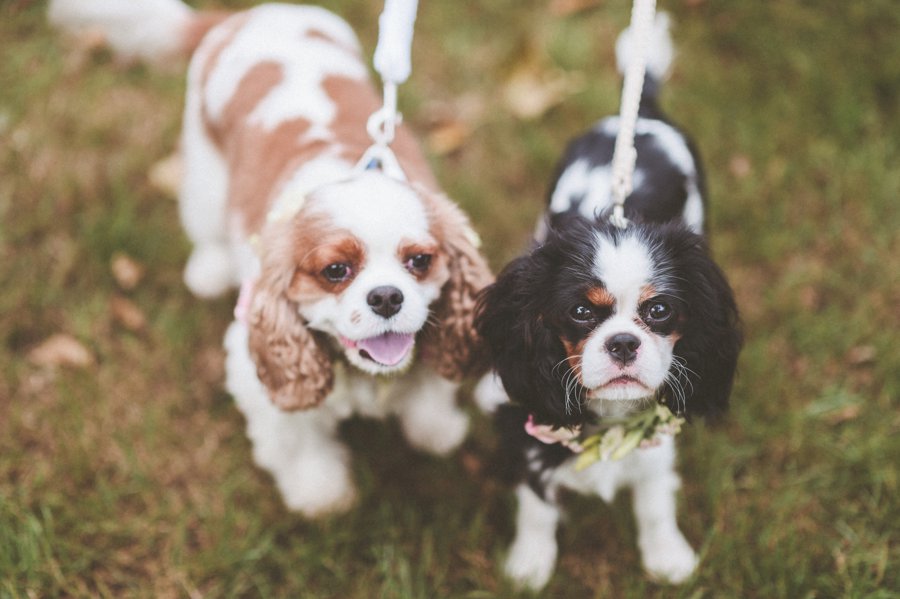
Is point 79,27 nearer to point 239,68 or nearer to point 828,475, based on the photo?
point 239,68

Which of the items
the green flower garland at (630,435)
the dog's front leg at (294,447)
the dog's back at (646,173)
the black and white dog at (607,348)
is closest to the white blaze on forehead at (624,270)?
the black and white dog at (607,348)

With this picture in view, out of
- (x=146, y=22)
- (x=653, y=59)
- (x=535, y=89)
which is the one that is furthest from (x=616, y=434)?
(x=146, y=22)

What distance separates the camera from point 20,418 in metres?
2.68

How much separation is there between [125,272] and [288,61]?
1.05 meters

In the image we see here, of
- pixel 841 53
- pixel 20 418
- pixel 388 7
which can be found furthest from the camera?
pixel 841 53

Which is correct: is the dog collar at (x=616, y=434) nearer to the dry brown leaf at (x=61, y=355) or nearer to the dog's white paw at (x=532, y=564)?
the dog's white paw at (x=532, y=564)

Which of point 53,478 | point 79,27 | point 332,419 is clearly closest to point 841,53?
point 332,419

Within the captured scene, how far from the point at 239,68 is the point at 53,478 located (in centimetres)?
150

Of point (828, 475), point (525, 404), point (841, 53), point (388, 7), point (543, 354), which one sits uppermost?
point (388, 7)

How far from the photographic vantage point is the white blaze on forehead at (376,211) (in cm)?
203

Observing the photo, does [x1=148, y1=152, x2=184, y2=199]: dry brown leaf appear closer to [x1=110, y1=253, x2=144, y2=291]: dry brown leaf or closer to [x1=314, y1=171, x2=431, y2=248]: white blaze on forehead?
[x1=110, y1=253, x2=144, y2=291]: dry brown leaf

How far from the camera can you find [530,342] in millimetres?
1970

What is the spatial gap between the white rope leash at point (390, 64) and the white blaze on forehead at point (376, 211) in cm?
17

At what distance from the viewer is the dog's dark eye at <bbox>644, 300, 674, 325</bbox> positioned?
6.07 feet
